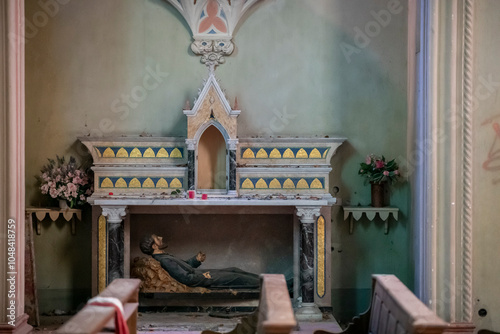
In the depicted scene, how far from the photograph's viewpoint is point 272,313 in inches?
161

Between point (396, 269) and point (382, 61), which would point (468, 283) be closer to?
point (396, 269)

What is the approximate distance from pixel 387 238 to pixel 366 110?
1.62m

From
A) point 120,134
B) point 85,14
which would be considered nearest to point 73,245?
point 120,134

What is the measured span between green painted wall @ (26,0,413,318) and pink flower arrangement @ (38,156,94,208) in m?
0.27

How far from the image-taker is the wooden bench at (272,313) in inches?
152

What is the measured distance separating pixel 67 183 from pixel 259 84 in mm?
2598

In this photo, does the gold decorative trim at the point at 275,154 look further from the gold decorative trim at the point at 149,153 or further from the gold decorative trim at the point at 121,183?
the gold decorative trim at the point at 121,183

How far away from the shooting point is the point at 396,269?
7.71m

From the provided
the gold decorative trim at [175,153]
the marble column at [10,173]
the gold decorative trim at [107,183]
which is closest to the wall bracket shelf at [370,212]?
the gold decorative trim at [175,153]

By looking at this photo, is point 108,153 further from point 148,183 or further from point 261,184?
point 261,184

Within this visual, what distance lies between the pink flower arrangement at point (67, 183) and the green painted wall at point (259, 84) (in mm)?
274

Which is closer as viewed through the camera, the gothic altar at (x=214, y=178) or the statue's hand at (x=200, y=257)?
the gothic altar at (x=214, y=178)

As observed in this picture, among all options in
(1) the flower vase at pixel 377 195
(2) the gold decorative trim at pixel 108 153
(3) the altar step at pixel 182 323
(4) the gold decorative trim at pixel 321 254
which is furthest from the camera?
(1) the flower vase at pixel 377 195

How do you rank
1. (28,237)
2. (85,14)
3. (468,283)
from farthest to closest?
(85,14) → (28,237) → (468,283)
